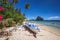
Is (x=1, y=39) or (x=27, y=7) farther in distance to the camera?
(x=27, y=7)

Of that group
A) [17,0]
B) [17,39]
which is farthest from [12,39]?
[17,0]

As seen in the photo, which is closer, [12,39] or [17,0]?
[12,39]

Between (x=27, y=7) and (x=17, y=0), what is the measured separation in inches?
153

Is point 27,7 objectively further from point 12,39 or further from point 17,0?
point 12,39

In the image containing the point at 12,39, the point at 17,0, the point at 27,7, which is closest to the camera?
the point at 12,39

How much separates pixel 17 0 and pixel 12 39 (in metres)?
20.7

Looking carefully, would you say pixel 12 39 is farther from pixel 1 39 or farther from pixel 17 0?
pixel 17 0

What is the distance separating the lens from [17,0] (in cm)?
2902

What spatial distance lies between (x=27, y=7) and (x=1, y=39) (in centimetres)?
2347

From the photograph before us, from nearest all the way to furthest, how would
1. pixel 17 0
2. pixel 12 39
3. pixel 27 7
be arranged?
1. pixel 12 39
2. pixel 17 0
3. pixel 27 7

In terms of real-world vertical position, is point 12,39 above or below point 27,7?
below

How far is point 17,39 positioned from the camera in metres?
9.31

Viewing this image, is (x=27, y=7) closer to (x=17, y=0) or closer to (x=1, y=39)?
(x=17, y=0)

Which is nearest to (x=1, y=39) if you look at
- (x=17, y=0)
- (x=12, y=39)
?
(x=12, y=39)
